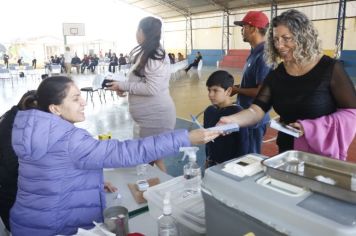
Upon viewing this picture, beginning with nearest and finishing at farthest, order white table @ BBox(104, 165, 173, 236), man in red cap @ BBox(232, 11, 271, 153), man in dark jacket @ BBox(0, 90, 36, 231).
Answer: white table @ BBox(104, 165, 173, 236)
man in dark jacket @ BBox(0, 90, 36, 231)
man in red cap @ BBox(232, 11, 271, 153)

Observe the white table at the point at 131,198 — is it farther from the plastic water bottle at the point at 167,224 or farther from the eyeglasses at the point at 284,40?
the eyeglasses at the point at 284,40

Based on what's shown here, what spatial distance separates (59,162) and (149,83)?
3.68ft

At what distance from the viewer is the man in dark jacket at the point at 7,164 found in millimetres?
1533

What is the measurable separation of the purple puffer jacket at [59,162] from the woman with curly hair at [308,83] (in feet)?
1.55

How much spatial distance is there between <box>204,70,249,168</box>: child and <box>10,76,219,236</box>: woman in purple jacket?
0.68 m

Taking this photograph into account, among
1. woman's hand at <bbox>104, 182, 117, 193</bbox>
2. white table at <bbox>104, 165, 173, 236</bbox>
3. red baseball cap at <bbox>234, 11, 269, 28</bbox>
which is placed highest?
red baseball cap at <bbox>234, 11, 269, 28</bbox>

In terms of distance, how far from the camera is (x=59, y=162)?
1.16m

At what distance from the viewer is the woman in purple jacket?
1.12 m

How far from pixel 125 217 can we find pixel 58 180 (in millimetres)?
335

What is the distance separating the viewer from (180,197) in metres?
1.14

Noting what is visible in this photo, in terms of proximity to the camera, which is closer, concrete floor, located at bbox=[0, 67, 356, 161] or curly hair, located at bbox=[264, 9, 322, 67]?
curly hair, located at bbox=[264, 9, 322, 67]

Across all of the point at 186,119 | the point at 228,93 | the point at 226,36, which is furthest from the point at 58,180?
the point at 226,36

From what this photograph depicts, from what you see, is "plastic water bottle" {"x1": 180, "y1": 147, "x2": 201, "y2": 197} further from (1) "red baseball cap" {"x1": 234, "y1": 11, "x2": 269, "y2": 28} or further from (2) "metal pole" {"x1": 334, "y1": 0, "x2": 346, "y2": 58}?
(2) "metal pole" {"x1": 334, "y1": 0, "x2": 346, "y2": 58}

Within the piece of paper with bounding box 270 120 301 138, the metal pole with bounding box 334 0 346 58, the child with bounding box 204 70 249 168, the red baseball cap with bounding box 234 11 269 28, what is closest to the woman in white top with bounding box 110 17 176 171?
the child with bounding box 204 70 249 168
